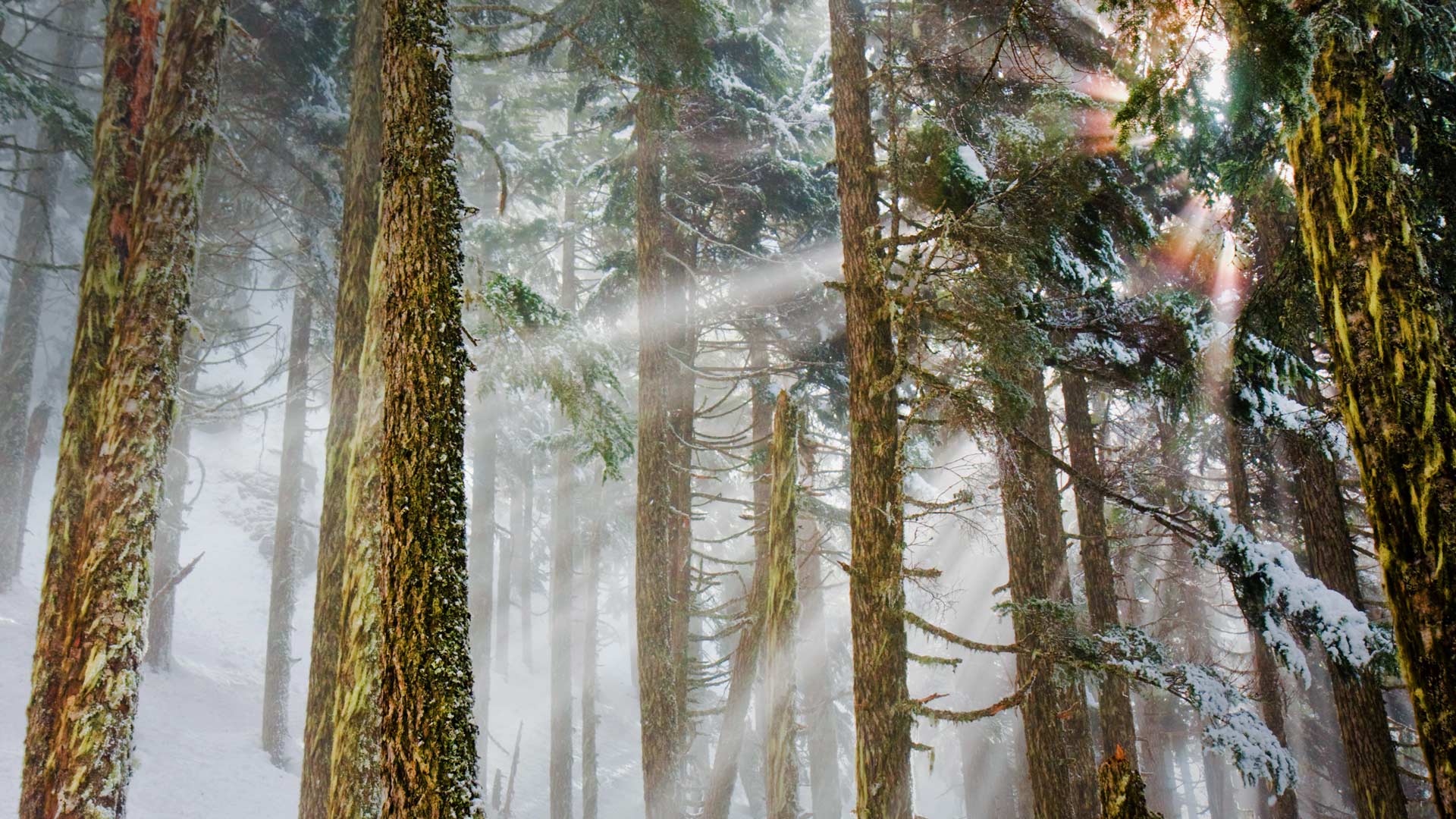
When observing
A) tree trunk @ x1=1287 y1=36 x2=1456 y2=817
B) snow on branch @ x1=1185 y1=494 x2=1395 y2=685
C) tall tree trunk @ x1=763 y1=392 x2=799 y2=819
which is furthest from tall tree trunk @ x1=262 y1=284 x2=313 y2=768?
tree trunk @ x1=1287 y1=36 x2=1456 y2=817

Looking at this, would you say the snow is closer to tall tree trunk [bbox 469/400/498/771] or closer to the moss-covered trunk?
the moss-covered trunk

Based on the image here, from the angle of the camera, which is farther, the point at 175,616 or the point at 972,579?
the point at 972,579

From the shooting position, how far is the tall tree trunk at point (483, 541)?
18.7 metres

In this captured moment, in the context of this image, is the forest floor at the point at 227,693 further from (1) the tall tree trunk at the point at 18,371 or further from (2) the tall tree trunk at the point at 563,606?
(2) the tall tree trunk at the point at 563,606

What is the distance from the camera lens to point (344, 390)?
6.95 meters

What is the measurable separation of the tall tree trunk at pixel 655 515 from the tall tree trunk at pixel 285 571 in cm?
722

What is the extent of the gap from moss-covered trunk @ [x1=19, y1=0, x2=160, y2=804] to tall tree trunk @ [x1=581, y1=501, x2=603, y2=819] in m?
13.8

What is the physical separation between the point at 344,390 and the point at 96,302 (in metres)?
1.90

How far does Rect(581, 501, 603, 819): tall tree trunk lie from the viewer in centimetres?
1711

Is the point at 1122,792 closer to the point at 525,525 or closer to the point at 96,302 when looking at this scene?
the point at 96,302

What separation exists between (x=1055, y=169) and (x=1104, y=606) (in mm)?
6462

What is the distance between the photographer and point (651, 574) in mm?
9086

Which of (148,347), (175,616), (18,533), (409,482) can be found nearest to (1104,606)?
(409,482)

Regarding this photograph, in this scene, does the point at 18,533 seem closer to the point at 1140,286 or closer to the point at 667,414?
the point at 667,414
